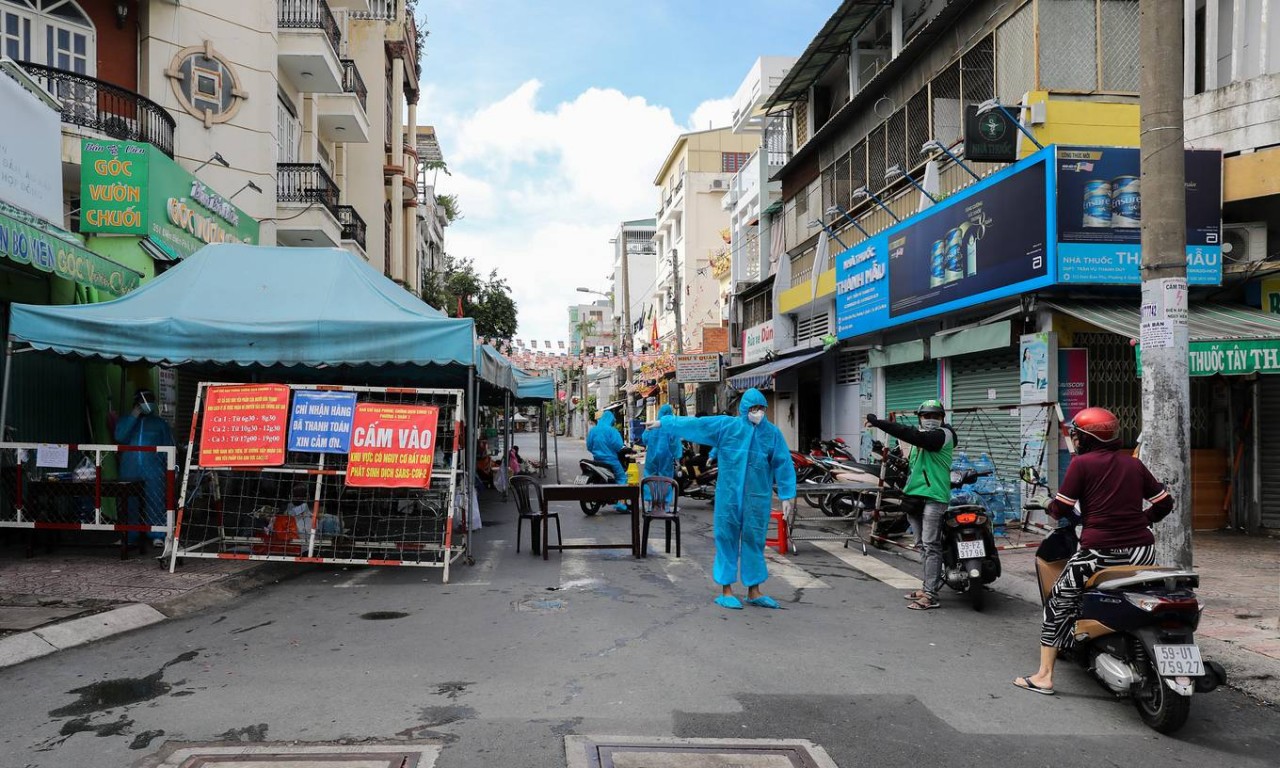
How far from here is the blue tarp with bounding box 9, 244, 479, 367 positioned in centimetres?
859

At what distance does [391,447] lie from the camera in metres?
8.28

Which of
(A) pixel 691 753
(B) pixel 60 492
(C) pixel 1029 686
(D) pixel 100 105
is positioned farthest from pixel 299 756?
(D) pixel 100 105

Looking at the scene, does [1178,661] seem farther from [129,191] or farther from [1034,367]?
[129,191]

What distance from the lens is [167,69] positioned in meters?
14.6

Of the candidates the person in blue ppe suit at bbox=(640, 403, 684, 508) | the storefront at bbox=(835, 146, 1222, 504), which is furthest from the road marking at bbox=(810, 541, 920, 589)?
the person in blue ppe suit at bbox=(640, 403, 684, 508)

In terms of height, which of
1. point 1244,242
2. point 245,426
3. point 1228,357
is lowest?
point 245,426

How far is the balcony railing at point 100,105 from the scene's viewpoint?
12.4 meters

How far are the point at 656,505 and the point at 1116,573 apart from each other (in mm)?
6890

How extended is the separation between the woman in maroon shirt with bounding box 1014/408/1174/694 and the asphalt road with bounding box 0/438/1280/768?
0.43m

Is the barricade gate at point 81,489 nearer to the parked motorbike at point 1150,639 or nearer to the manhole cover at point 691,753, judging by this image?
the manhole cover at point 691,753

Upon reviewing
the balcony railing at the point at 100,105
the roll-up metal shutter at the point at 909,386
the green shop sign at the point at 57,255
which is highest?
the balcony railing at the point at 100,105

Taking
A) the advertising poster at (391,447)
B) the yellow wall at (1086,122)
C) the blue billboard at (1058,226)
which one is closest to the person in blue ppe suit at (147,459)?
the advertising poster at (391,447)

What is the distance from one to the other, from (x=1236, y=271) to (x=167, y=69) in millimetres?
16818

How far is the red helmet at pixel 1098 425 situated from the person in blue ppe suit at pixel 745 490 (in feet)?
8.83
